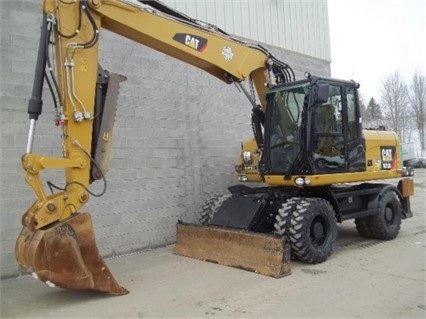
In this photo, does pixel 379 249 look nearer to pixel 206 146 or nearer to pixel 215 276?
pixel 215 276

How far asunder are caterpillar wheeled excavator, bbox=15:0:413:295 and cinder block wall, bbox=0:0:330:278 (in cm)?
94

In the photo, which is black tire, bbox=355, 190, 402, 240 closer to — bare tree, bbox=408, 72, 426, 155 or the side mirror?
the side mirror

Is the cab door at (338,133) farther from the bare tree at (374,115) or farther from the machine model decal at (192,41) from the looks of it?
the bare tree at (374,115)

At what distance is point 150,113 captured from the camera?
327 inches

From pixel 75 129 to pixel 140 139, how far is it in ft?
9.52

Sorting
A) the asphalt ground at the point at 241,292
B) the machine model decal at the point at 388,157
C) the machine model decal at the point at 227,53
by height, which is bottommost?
the asphalt ground at the point at 241,292

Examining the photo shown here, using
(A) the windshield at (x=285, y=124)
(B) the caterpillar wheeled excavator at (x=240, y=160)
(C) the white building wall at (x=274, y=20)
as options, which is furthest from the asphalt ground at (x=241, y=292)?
(C) the white building wall at (x=274, y=20)

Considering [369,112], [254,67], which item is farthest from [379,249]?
[369,112]

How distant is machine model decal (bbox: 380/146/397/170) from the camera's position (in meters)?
8.47

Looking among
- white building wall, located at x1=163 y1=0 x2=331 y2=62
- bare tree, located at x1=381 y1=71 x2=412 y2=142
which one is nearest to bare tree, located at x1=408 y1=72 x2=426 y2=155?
bare tree, located at x1=381 y1=71 x2=412 y2=142

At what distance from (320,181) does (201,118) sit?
3139 millimetres

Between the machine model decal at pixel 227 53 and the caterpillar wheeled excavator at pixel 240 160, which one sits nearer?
the caterpillar wheeled excavator at pixel 240 160

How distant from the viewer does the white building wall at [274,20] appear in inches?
367

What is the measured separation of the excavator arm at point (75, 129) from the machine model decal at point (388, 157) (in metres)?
4.66
